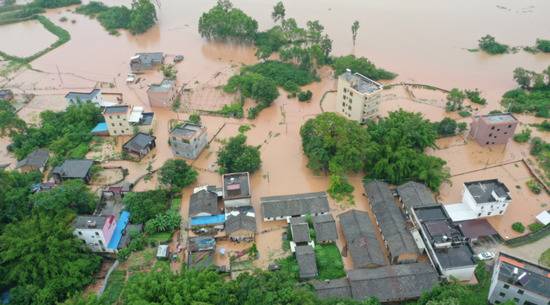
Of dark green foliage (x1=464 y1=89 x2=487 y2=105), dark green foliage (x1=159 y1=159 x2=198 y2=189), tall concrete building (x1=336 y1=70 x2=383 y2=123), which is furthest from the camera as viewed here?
dark green foliage (x1=464 y1=89 x2=487 y2=105)

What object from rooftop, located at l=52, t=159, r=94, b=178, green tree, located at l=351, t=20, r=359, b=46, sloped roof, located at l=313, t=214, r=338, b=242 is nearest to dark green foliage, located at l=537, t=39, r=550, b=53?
green tree, located at l=351, t=20, r=359, b=46

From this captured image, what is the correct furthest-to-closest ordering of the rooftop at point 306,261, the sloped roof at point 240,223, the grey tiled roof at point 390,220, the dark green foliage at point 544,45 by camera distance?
1. the dark green foliage at point 544,45
2. the sloped roof at point 240,223
3. the grey tiled roof at point 390,220
4. the rooftop at point 306,261

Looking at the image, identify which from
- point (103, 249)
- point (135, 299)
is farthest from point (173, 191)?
point (135, 299)

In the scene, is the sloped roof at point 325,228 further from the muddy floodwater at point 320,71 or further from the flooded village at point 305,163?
the muddy floodwater at point 320,71

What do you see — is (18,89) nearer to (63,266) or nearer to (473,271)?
(63,266)

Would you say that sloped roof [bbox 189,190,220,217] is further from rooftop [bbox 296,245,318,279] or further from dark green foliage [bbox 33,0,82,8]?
dark green foliage [bbox 33,0,82,8]

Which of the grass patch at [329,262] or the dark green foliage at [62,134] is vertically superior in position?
the dark green foliage at [62,134]

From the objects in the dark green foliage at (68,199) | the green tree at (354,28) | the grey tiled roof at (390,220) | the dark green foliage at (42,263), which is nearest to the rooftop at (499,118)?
the grey tiled roof at (390,220)
